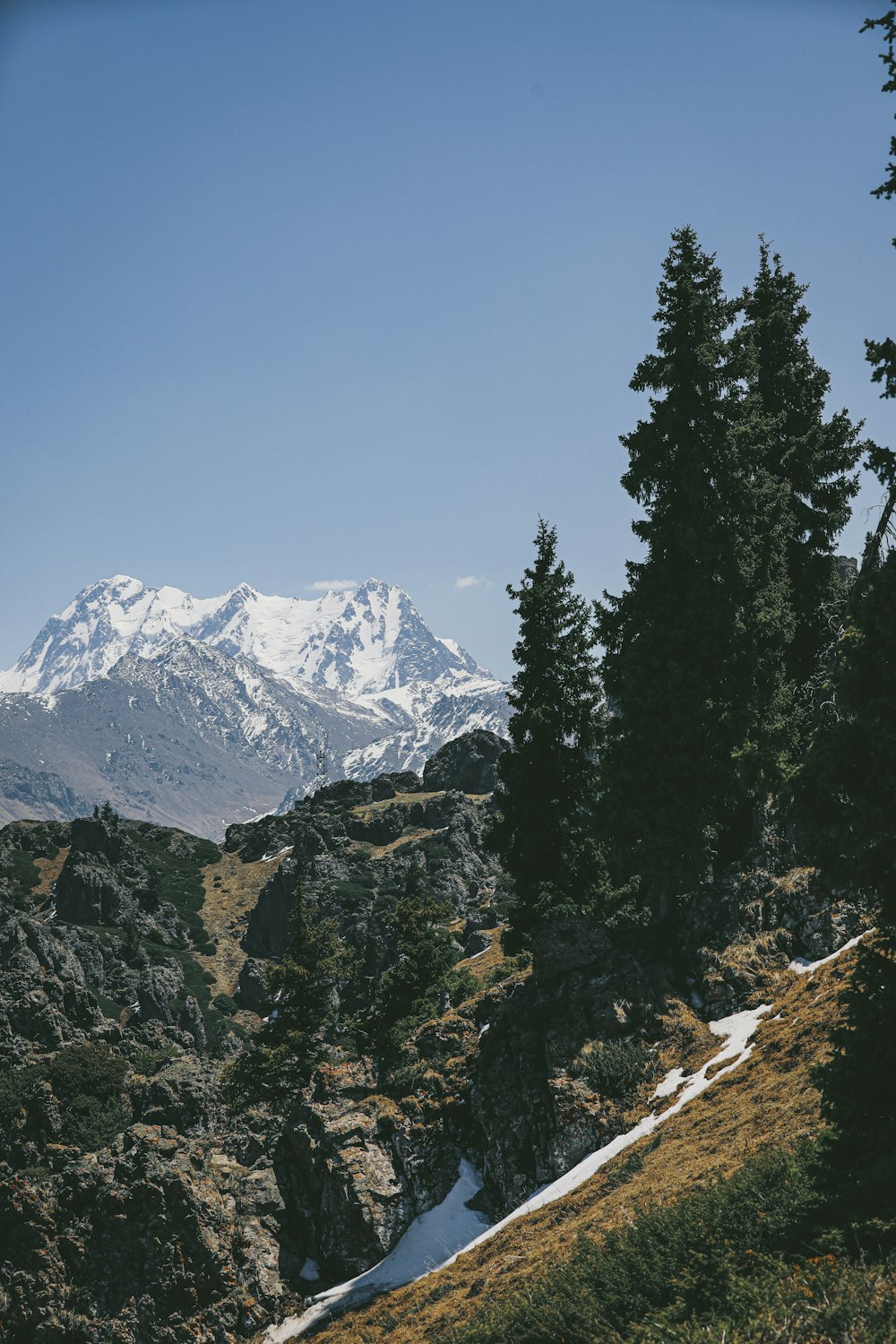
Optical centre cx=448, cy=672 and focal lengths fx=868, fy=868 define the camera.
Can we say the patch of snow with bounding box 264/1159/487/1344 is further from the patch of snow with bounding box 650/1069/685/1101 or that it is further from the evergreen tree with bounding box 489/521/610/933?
the evergreen tree with bounding box 489/521/610/933

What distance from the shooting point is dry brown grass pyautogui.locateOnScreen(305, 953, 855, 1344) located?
49.2ft

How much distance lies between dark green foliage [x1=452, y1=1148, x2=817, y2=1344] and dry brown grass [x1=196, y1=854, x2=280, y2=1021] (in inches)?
3606

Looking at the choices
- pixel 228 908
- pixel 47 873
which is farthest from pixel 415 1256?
pixel 47 873

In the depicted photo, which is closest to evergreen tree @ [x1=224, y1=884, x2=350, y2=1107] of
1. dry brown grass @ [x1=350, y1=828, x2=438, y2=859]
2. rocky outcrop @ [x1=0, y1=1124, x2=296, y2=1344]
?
rocky outcrop @ [x1=0, y1=1124, x2=296, y2=1344]

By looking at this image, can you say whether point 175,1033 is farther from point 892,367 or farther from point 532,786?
point 892,367

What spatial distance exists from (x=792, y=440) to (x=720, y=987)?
18464 millimetres

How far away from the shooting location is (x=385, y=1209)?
73.8 feet

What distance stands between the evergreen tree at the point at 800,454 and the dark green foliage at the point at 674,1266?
19548mm

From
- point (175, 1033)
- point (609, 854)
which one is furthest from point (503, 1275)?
point (175, 1033)

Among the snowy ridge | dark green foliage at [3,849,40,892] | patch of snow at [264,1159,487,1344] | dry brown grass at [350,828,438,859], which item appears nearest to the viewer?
the snowy ridge

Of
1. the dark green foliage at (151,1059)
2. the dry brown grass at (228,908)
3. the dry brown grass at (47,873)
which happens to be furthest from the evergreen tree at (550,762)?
the dry brown grass at (47,873)

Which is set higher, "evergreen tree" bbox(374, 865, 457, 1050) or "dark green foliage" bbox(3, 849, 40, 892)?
"dark green foliage" bbox(3, 849, 40, 892)

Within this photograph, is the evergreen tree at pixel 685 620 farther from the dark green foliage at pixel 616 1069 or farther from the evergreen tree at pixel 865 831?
the evergreen tree at pixel 865 831

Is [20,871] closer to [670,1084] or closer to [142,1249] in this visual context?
[142,1249]
